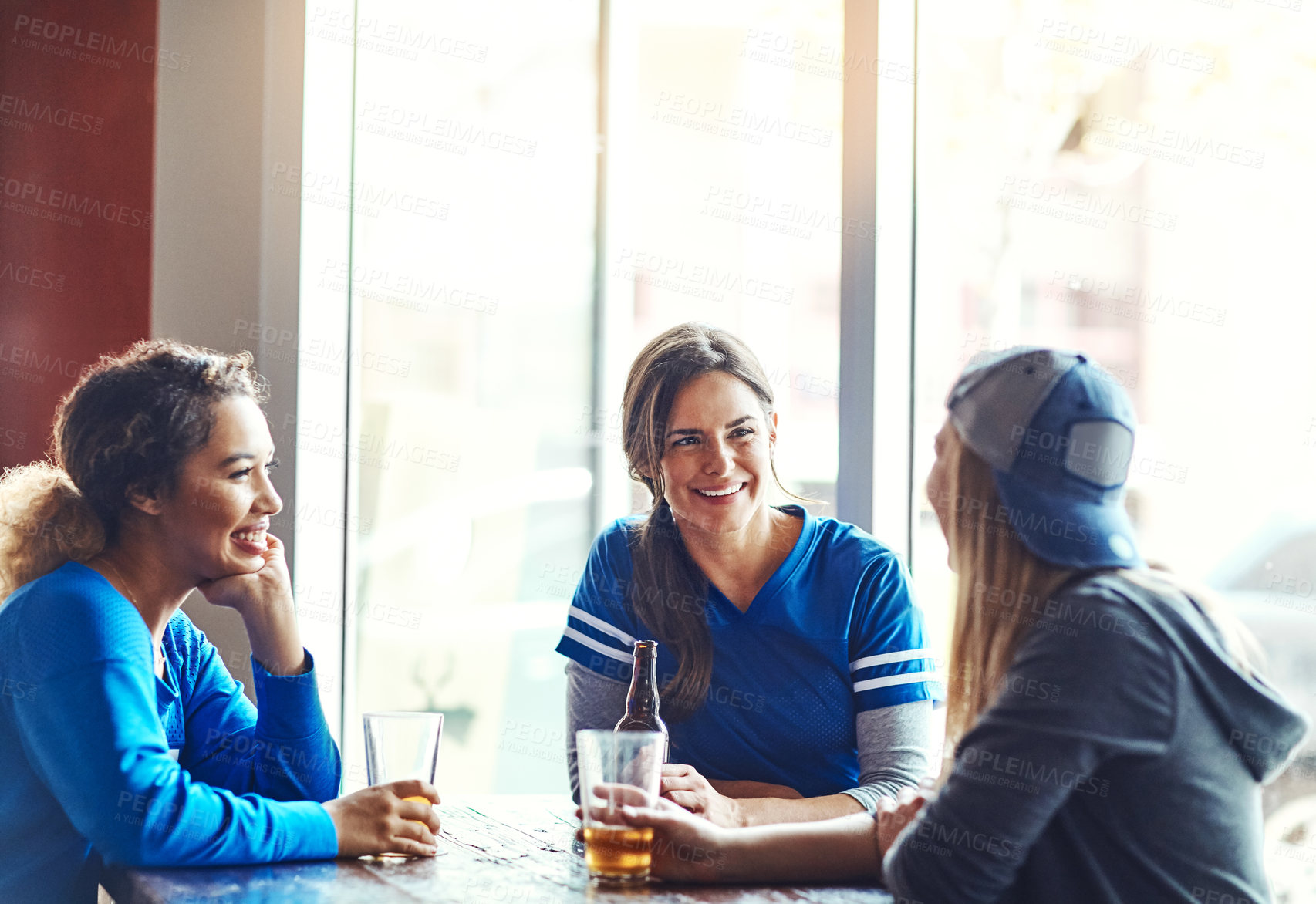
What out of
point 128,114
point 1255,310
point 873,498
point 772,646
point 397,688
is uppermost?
point 128,114

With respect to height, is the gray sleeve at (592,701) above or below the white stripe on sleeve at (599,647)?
below

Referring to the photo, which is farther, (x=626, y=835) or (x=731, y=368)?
(x=731, y=368)

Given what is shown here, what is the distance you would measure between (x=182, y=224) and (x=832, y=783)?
5.34ft

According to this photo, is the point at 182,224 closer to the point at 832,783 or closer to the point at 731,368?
the point at 731,368

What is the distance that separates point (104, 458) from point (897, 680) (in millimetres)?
1170

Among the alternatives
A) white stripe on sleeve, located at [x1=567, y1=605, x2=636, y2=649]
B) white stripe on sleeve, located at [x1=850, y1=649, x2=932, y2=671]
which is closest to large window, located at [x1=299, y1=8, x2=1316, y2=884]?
white stripe on sleeve, located at [x1=850, y1=649, x2=932, y2=671]

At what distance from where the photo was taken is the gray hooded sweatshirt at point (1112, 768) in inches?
37.9

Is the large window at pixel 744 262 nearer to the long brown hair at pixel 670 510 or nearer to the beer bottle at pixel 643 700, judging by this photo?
the long brown hair at pixel 670 510

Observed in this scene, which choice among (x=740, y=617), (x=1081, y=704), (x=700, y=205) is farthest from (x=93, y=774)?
(x=700, y=205)

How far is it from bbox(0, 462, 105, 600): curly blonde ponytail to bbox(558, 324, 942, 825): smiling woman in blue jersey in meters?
0.72

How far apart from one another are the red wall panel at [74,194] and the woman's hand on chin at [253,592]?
804 mm

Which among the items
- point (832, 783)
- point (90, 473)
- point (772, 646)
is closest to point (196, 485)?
point (90, 473)

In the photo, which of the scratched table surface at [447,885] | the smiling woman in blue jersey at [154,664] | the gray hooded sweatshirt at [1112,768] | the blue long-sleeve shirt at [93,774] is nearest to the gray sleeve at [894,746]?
the scratched table surface at [447,885]

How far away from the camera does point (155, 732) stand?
49.5 inches
